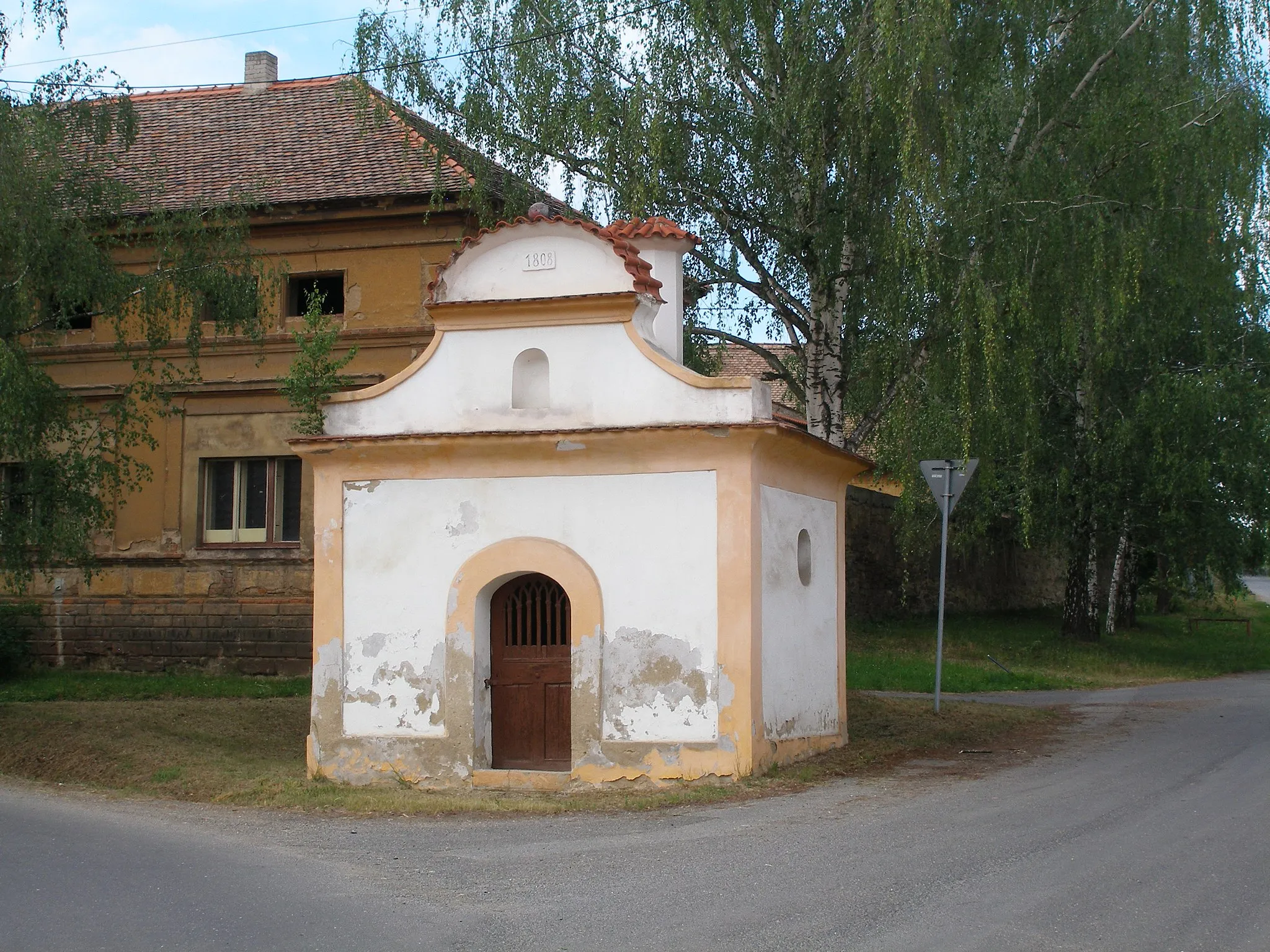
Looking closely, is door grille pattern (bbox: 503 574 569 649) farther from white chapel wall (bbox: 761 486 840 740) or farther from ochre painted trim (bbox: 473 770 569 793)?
white chapel wall (bbox: 761 486 840 740)

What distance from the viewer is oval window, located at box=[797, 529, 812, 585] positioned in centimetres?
1302

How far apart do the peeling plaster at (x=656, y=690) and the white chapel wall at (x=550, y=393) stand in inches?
72.1

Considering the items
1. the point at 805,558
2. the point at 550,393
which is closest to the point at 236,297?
the point at 550,393

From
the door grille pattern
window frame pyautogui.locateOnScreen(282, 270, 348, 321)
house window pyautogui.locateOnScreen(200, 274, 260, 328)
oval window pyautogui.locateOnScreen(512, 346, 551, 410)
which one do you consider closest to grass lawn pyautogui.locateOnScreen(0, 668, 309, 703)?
house window pyautogui.locateOnScreen(200, 274, 260, 328)

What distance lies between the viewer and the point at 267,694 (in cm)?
1828

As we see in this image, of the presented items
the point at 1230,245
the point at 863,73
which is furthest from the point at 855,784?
the point at 1230,245

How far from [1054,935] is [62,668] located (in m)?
17.9

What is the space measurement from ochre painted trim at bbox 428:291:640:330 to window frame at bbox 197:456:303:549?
29.1 feet

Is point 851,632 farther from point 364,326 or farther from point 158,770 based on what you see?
point 158,770

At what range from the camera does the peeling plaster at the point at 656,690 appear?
449 inches

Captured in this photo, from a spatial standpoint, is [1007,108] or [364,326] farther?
[364,326]

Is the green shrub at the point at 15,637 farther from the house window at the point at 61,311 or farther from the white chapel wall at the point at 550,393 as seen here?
the white chapel wall at the point at 550,393

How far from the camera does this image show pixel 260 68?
81.9 ft

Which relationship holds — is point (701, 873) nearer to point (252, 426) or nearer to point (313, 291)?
point (252, 426)
